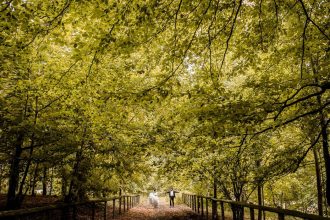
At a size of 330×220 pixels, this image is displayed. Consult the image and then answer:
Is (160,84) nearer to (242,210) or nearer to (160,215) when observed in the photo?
(242,210)

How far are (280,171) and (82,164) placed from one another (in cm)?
630

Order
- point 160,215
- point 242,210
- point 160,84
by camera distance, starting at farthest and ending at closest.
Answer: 1. point 160,215
2. point 242,210
3. point 160,84

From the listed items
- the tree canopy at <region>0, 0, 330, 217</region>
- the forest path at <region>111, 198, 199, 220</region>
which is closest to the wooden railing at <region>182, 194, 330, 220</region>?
the forest path at <region>111, 198, 199, 220</region>

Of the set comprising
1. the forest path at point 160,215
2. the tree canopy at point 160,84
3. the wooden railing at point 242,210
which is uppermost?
the tree canopy at point 160,84

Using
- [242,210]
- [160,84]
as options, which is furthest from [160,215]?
[160,84]

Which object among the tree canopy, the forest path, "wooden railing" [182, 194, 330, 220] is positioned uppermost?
the tree canopy

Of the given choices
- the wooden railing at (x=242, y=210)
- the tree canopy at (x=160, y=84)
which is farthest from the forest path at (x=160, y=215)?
the tree canopy at (x=160, y=84)

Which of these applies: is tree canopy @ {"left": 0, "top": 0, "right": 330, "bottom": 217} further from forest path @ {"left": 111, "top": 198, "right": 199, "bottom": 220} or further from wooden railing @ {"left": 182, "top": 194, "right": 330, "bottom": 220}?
forest path @ {"left": 111, "top": 198, "right": 199, "bottom": 220}

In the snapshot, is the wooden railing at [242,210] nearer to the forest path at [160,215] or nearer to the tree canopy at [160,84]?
the forest path at [160,215]

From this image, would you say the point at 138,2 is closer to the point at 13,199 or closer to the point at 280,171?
the point at 280,171

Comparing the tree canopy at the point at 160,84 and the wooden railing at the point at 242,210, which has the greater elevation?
the tree canopy at the point at 160,84

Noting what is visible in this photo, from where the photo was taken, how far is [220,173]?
9906 millimetres

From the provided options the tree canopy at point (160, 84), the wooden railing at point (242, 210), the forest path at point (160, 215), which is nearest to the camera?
the wooden railing at point (242, 210)

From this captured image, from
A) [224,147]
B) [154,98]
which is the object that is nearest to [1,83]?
[154,98]
